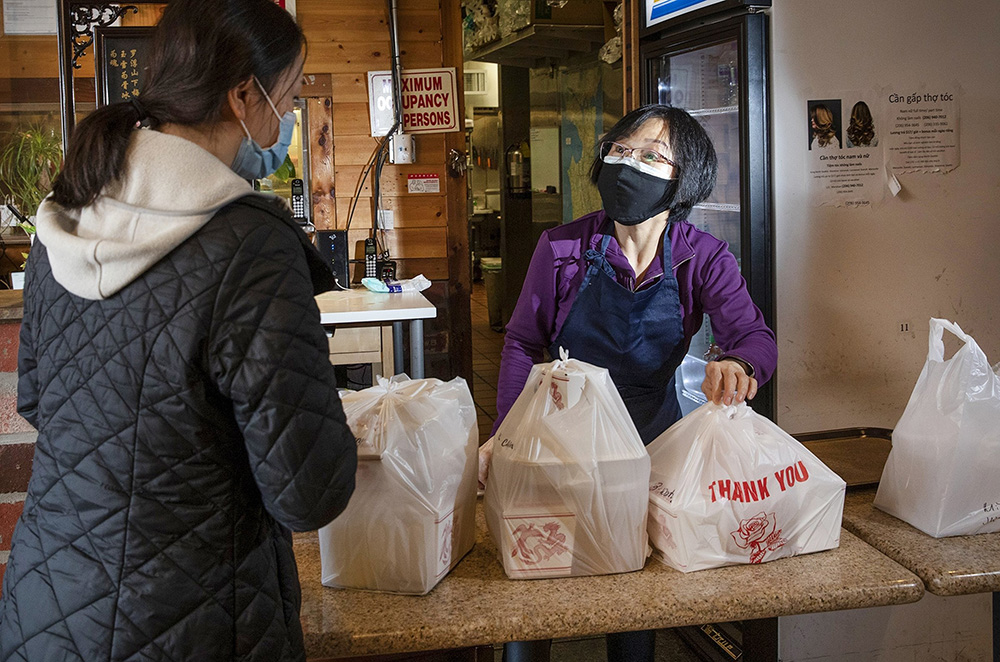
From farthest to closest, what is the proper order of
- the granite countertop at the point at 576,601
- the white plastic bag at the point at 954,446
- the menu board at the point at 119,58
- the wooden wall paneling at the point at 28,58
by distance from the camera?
1. the wooden wall paneling at the point at 28,58
2. the menu board at the point at 119,58
3. the white plastic bag at the point at 954,446
4. the granite countertop at the point at 576,601

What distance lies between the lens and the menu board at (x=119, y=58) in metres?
4.24

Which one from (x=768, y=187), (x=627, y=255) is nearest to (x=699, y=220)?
(x=768, y=187)

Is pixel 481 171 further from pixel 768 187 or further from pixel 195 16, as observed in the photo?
pixel 195 16

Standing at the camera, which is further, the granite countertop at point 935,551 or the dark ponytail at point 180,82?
the granite countertop at point 935,551

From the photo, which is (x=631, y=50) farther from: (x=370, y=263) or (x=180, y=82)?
(x=370, y=263)

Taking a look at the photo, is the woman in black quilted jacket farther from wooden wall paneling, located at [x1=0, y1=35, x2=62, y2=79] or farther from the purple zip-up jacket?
wooden wall paneling, located at [x1=0, y1=35, x2=62, y2=79]

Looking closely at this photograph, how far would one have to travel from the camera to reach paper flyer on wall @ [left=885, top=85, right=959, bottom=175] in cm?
254

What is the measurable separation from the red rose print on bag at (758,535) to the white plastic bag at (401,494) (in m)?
0.47

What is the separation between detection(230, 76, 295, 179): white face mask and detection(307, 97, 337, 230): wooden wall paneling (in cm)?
445

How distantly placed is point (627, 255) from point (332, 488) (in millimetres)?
1257

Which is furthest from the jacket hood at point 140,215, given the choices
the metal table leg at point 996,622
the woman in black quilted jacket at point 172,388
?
the metal table leg at point 996,622

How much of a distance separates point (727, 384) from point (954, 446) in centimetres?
41

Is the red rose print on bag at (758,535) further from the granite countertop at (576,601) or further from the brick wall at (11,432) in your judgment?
the brick wall at (11,432)

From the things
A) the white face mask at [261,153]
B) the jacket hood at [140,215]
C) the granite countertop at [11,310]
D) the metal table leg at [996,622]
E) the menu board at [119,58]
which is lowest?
the metal table leg at [996,622]
